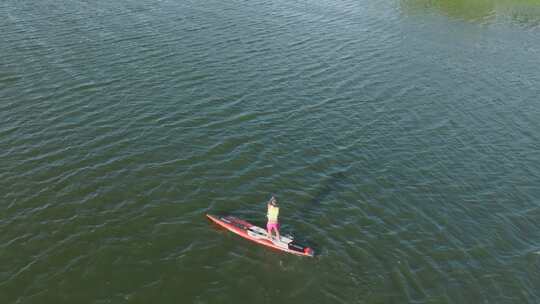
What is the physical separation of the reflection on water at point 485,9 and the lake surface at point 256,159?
46.4 ft

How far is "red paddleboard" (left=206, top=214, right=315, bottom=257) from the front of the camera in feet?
108

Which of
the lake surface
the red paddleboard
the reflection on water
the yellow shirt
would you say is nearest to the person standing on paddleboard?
the yellow shirt

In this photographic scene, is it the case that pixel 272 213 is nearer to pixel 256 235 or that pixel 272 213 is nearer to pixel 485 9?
pixel 256 235

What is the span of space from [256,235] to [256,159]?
1036 centimetres

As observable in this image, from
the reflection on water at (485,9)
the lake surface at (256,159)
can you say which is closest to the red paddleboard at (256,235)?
the lake surface at (256,159)

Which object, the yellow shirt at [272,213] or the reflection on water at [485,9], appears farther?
the reflection on water at [485,9]

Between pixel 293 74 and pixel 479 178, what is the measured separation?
26.0 metres

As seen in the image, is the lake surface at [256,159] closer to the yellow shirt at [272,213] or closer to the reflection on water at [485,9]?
the yellow shirt at [272,213]

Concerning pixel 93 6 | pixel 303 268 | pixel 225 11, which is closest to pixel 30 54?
pixel 93 6

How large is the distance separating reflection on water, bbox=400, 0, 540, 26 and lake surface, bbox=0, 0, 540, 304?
14.1 metres

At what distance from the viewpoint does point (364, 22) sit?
260ft

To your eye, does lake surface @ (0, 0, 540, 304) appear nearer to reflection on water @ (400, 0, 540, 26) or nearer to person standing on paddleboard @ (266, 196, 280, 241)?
person standing on paddleboard @ (266, 196, 280, 241)

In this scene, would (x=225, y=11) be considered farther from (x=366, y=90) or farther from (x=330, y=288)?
(x=330, y=288)

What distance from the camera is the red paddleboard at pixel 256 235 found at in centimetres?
3281
